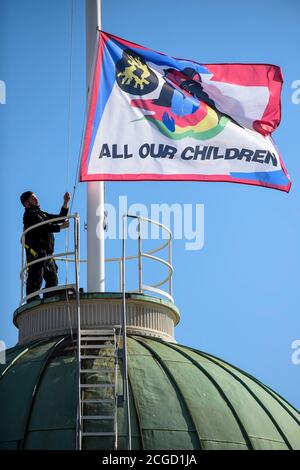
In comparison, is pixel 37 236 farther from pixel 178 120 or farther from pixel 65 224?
pixel 178 120

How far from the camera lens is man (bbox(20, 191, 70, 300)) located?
3672 centimetres

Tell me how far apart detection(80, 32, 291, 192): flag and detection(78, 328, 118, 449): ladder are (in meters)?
3.44

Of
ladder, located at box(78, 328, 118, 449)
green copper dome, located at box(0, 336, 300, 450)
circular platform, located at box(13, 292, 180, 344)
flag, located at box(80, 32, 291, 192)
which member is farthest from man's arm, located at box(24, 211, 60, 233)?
ladder, located at box(78, 328, 118, 449)

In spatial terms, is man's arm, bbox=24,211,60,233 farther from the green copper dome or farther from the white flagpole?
the green copper dome

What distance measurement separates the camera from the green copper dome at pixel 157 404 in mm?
32438

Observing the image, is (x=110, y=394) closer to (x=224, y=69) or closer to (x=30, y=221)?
(x=30, y=221)

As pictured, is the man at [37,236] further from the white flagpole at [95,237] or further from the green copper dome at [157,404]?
the green copper dome at [157,404]

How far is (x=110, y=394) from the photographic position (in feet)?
108

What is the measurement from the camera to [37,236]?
36.9m

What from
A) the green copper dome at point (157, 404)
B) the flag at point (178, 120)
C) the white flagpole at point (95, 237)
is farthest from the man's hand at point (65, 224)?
the green copper dome at point (157, 404)

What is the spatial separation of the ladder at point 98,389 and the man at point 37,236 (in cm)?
293

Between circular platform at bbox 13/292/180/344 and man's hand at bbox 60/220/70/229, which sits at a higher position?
man's hand at bbox 60/220/70/229
